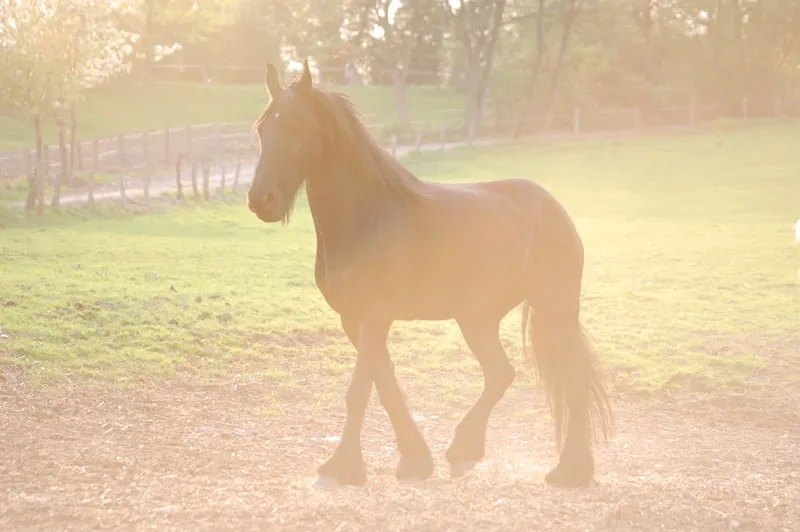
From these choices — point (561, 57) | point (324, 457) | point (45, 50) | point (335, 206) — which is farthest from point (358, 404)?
point (561, 57)

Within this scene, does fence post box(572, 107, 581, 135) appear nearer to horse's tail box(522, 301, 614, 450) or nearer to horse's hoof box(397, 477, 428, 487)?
horse's tail box(522, 301, 614, 450)

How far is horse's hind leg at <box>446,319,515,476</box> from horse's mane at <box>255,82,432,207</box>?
98cm

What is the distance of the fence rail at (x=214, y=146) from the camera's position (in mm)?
29062

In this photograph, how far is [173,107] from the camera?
56344 millimetres

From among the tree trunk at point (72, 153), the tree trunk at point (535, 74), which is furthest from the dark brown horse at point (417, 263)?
the tree trunk at point (535, 74)

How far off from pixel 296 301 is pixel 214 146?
30.9m

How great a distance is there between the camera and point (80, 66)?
30.7 meters

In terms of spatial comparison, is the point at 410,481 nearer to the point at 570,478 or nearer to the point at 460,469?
the point at 460,469

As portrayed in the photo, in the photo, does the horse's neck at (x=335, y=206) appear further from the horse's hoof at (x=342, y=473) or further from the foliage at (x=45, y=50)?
the foliage at (x=45, y=50)

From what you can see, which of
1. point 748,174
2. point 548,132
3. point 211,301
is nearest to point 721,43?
point 548,132

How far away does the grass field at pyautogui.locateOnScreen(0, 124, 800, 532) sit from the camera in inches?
231

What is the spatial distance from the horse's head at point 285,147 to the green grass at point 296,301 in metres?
4.50

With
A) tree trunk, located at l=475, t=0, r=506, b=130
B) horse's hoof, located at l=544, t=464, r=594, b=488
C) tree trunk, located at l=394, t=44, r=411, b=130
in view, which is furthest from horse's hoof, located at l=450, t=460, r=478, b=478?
tree trunk, located at l=475, t=0, r=506, b=130

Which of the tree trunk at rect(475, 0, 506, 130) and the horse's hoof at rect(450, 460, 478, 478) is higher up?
the tree trunk at rect(475, 0, 506, 130)
